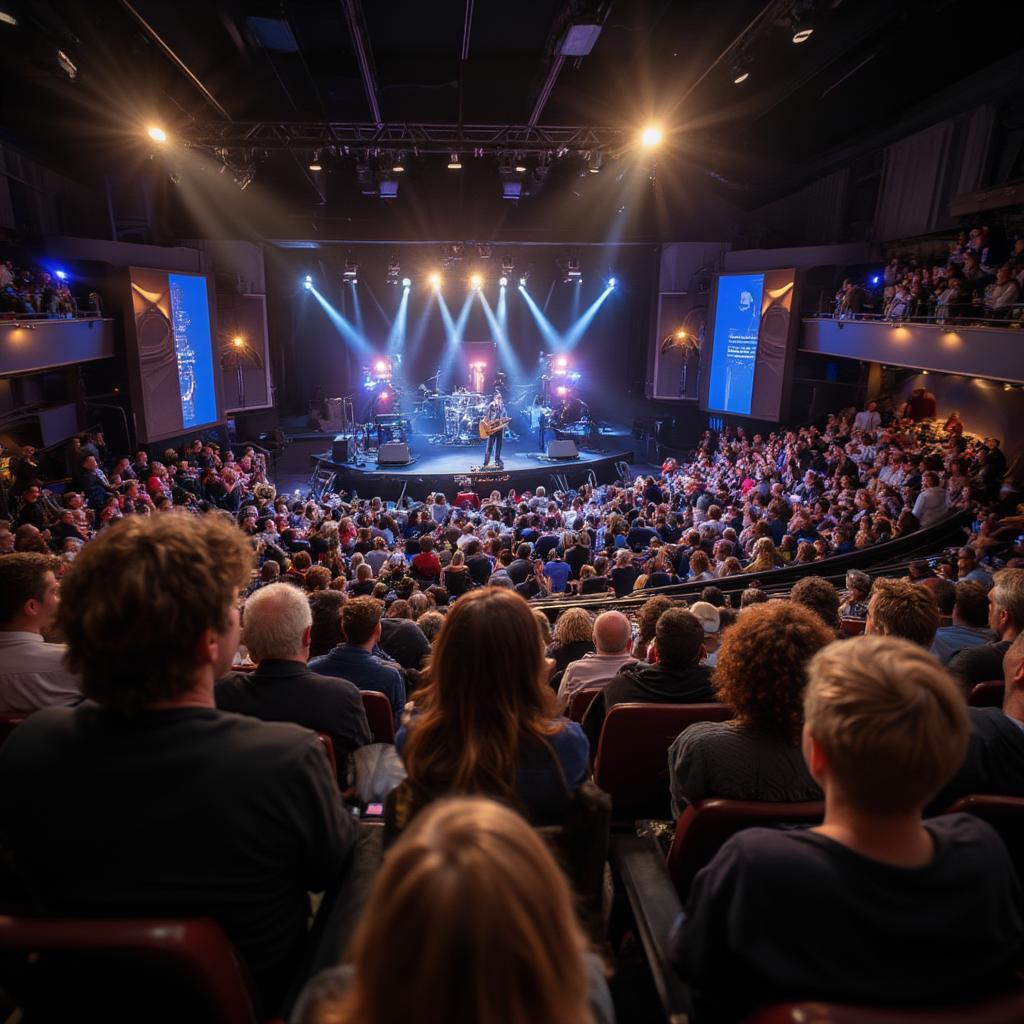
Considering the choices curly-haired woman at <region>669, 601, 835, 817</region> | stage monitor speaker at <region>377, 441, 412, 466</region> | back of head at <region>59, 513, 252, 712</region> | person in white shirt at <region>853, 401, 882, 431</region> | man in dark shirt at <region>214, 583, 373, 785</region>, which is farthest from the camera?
stage monitor speaker at <region>377, 441, 412, 466</region>

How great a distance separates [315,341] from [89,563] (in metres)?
19.0

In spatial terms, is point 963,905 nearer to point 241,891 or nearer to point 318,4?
point 241,891

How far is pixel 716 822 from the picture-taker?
1.71 meters

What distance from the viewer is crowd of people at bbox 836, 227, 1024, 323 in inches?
311

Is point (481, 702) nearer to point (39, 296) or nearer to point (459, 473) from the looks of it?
point (39, 296)

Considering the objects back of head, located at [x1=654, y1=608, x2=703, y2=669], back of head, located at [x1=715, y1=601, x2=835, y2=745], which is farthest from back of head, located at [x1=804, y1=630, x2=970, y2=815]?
back of head, located at [x1=654, y1=608, x2=703, y2=669]

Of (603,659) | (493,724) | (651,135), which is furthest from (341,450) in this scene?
(493,724)

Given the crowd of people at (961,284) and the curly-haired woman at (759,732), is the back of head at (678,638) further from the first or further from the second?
the crowd of people at (961,284)

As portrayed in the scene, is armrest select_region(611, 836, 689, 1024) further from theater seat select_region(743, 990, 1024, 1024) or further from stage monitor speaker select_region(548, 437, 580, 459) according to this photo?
stage monitor speaker select_region(548, 437, 580, 459)

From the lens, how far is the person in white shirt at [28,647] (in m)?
2.41

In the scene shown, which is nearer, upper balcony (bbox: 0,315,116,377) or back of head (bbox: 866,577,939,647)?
back of head (bbox: 866,577,939,647)

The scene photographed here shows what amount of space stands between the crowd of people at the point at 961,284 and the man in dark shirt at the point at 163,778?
29.7 feet

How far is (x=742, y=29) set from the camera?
8.31 meters

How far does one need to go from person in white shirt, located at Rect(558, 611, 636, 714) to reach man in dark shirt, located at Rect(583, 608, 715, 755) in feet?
1.64
